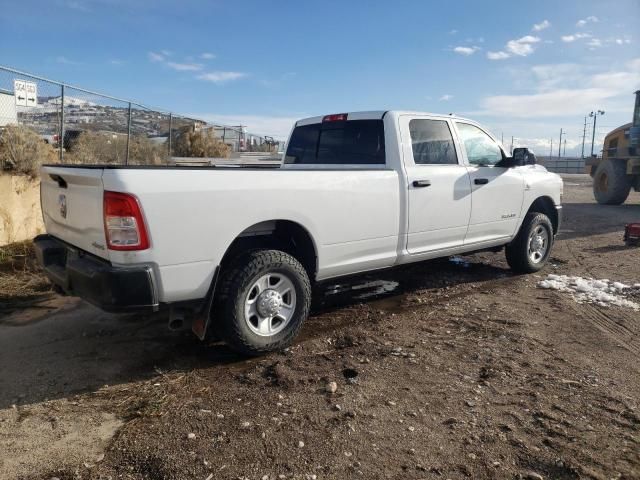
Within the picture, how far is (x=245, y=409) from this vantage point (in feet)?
10.1

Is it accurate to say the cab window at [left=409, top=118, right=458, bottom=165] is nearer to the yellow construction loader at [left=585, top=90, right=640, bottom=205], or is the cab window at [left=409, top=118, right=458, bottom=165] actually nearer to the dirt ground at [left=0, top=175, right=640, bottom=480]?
the dirt ground at [left=0, top=175, right=640, bottom=480]

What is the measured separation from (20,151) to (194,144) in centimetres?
905

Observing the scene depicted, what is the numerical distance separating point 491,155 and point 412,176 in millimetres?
1638

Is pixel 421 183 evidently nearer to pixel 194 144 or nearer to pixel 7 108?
pixel 7 108

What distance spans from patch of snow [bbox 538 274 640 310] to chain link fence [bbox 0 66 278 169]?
767 cm

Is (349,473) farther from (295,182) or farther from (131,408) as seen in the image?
(295,182)

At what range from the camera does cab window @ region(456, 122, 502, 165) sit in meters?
5.58

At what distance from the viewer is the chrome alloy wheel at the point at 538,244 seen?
662 centimetres

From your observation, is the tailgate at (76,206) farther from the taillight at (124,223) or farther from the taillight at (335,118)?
the taillight at (335,118)

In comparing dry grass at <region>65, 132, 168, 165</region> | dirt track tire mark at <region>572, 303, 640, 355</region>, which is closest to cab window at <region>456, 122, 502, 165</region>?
dirt track tire mark at <region>572, 303, 640, 355</region>

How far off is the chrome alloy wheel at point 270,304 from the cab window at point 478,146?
2.81 m

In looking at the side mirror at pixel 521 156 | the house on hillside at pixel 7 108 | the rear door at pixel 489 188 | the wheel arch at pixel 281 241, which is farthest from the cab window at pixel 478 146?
the house on hillside at pixel 7 108

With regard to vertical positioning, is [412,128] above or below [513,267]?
above

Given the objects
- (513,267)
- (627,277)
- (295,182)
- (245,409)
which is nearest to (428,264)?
(513,267)
